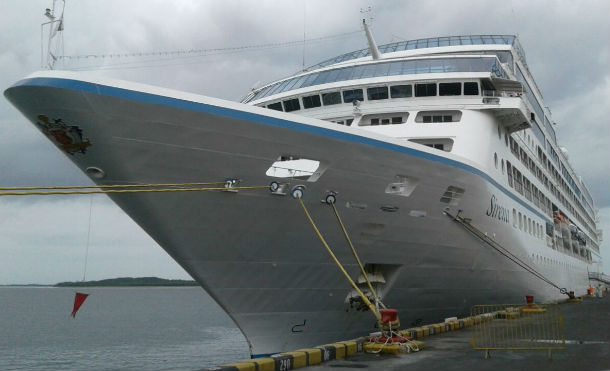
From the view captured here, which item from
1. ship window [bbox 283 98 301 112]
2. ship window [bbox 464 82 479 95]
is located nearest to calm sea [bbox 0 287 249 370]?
ship window [bbox 283 98 301 112]

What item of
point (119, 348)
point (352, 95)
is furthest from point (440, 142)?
point (119, 348)

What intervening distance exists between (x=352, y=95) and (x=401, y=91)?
4.75 feet

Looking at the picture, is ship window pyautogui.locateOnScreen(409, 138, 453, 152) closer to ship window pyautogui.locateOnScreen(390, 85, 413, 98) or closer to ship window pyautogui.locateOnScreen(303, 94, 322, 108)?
ship window pyautogui.locateOnScreen(390, 85, 413, 98)

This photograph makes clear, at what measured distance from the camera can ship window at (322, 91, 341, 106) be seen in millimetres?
16219

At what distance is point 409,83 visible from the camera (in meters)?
15.8

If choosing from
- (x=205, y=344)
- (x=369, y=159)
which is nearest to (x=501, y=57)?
(x=369, y=159)

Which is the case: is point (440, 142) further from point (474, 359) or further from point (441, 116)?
point (474, 359)

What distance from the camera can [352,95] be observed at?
16.0 m

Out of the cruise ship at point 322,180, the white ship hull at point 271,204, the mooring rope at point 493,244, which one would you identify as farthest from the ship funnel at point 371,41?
the mooring rope at point 493,244

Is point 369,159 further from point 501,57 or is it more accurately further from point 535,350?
point 501,57

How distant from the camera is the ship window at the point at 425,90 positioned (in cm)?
1580

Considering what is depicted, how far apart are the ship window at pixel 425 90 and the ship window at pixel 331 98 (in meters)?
2.34

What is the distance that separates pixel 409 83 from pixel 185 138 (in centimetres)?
879

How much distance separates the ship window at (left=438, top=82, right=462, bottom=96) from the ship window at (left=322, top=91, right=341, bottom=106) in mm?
3018
